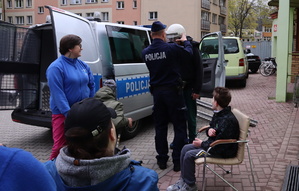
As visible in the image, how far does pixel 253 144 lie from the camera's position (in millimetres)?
5895

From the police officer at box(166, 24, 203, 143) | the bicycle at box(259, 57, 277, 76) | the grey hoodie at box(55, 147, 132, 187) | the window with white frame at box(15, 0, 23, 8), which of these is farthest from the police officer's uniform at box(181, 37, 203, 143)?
the window with white frame at box(15, 0, 23, 8)

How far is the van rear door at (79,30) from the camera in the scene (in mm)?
4375

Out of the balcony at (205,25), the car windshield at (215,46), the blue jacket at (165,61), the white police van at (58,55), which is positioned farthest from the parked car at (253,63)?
the balcony at (205,25)

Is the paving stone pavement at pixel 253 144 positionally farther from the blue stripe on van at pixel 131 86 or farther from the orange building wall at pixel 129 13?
the orange building wall at pixel 129 13

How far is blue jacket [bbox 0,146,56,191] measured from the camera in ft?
3.87

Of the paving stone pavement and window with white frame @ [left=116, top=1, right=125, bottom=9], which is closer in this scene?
the paving stone pavement

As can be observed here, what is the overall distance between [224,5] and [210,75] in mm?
54265

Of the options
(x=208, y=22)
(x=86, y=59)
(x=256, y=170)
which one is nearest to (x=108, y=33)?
(x=86, y=59)

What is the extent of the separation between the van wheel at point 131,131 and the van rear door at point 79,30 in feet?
4.62

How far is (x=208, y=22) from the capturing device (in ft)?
166

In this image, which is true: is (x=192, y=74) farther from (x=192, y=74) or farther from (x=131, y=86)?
(x=131, y=86)

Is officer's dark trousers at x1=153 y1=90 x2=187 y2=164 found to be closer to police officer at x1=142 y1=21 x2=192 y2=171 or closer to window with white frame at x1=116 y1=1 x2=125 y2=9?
police officer at x1=142 y1=21 x2=192 y2=171

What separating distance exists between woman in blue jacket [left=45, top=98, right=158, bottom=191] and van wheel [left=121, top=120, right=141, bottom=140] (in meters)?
4.50

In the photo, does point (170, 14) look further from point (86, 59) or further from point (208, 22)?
point (86, 59)
